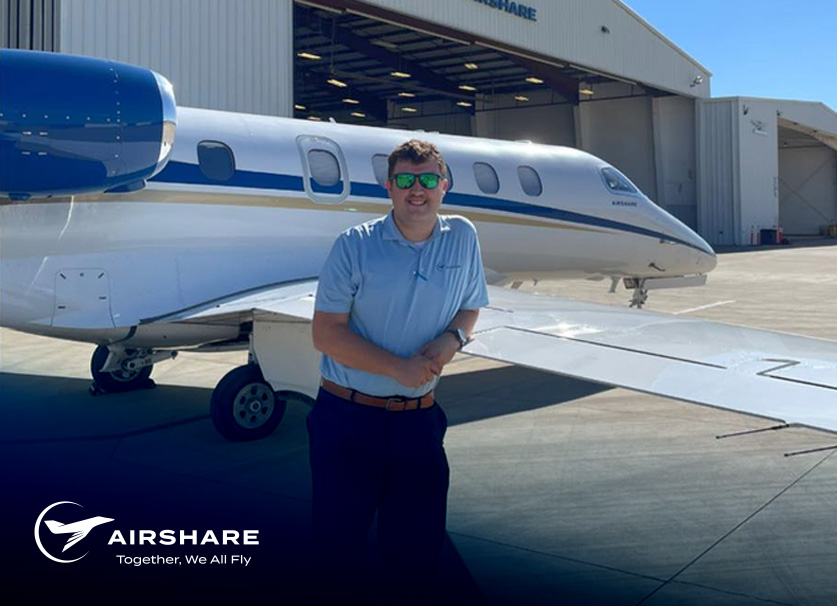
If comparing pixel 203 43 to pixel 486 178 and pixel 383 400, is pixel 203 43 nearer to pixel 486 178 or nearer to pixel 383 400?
pixel 486 178

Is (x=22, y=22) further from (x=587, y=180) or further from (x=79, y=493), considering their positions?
(x=79, y=493)

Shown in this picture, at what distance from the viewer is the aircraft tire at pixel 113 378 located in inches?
372

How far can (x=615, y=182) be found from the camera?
454 inches

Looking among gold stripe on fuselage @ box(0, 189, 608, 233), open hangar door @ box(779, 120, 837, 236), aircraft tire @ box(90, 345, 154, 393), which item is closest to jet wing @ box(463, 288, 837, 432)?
gold stripe on fuselage @ box(0, 189, 608, 233)

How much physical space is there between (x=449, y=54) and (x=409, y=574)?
103 feet

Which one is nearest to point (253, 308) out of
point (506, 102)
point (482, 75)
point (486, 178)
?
point (486, 178)

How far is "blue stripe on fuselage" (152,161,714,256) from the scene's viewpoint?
745 cm

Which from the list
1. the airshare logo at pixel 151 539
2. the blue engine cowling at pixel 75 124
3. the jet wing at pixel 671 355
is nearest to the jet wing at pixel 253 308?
the jet wing at pixel 671 355

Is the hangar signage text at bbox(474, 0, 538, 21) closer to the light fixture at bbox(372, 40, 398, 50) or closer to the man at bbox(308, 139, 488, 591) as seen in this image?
the light fixture at bbox(372, 40, 398, 50)

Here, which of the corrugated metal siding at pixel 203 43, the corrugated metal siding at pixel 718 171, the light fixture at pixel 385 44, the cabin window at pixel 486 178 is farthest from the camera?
the corrugated metal siding at pixel 718 171

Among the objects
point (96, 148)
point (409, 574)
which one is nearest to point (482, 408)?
point (96, 148)

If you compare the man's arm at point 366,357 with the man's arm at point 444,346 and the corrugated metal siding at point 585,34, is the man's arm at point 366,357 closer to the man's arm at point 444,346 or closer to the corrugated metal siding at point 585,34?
the man's arm at point 444,346

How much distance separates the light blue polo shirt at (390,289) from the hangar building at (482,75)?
13.5 metres

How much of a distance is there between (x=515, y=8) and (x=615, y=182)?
16.6 meters
